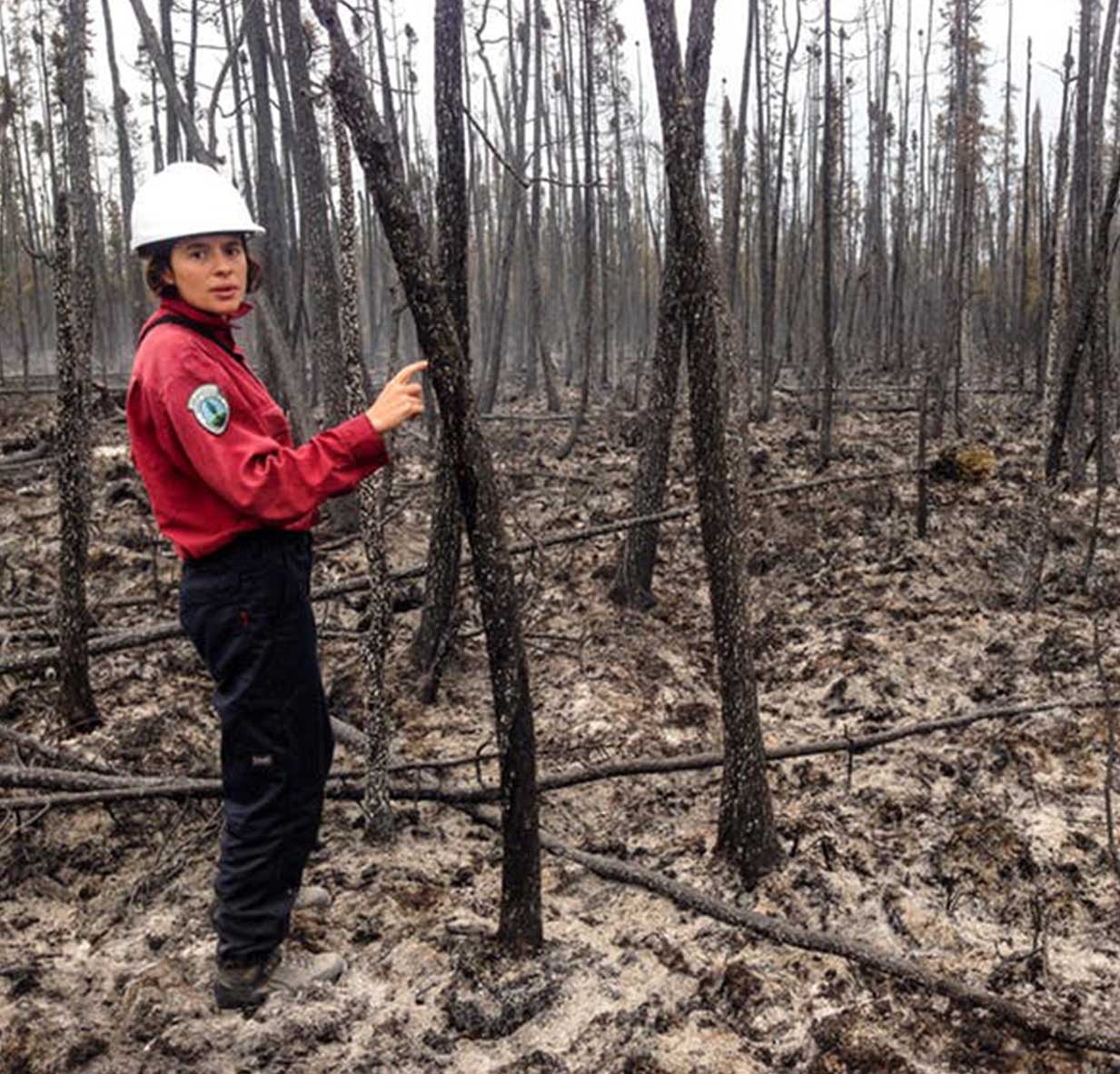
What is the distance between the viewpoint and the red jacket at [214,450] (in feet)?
5.97

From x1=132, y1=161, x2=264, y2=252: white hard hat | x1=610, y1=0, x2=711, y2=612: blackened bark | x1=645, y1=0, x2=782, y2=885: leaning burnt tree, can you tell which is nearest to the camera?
x1=132, y1=161, x2=264, y2=252: white hard hat

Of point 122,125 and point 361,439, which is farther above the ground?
point 122,125

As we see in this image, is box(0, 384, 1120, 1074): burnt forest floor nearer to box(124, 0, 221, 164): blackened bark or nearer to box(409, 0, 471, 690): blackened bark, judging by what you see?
box(409, 0, 471, 690): blackened bark

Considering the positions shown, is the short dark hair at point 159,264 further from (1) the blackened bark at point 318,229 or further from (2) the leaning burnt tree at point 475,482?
(1) the blackened bark at point 318,229

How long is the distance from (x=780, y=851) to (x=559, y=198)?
18.5 m

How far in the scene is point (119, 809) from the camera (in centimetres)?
293

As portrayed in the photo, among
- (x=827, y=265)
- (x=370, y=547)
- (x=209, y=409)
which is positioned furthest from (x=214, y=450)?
(x=827, y=265)

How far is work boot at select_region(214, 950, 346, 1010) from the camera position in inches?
83.4

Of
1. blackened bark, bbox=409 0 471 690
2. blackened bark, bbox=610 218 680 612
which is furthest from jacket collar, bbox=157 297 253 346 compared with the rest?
blackened bark, bbox=610 218 680 612

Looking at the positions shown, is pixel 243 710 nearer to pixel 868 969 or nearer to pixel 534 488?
pixel 868 969

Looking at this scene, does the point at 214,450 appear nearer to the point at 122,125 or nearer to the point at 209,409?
the point at 209,409

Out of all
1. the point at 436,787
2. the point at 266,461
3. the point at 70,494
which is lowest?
the point at 436,787

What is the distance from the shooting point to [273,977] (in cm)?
218

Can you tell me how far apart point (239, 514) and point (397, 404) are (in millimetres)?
399
